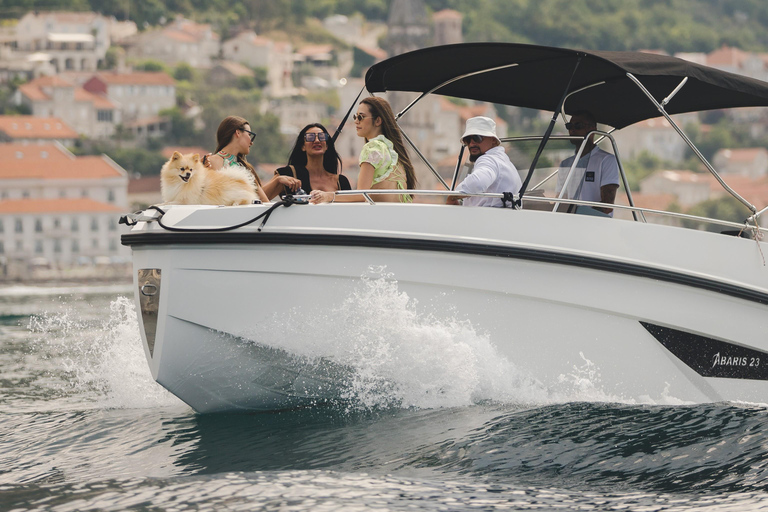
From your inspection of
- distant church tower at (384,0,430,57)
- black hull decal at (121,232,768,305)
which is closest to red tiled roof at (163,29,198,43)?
distant church tower at (384,0,430,57)

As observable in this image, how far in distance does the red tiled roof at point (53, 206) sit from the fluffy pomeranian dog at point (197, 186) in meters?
80.9

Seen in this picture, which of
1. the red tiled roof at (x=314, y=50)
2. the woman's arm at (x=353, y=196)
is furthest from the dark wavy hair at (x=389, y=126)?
the red tiled roof at (x=314, y=50)

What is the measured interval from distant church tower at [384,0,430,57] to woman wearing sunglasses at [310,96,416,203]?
119791 mm

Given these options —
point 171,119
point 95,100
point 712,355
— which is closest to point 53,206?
point 171,119

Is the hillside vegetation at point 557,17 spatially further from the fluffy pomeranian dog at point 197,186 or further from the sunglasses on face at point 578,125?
the fluffy pomeranian dog at point 197,186

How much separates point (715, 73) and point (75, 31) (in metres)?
140

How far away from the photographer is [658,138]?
12925 cm

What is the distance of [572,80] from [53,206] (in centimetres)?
8156

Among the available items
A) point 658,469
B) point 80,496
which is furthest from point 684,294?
point 80,496

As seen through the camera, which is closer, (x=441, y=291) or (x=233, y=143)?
(x=441, y=291)

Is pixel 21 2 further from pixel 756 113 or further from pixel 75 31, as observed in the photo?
pixel 756 113

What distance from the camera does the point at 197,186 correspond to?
5.75 m

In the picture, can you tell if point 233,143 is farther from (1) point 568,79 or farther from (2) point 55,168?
(2) point 55,168

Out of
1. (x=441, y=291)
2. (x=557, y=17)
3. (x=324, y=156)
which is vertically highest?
(x=557, y=17)
